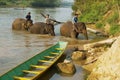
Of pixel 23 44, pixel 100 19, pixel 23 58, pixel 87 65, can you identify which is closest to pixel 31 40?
pixel 23 44

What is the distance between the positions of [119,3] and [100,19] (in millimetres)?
4832

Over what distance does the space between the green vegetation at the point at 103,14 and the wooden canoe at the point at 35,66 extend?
8.48 m

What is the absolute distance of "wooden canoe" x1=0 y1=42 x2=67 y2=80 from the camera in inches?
457

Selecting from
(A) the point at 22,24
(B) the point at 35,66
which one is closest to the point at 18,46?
(B) the point at 35,66

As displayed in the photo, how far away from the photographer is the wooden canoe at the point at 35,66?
38.1 ft

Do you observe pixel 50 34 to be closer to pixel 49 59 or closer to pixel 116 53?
pixel 49 59

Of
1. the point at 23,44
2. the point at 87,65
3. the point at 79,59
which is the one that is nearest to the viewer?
the point at 87,65

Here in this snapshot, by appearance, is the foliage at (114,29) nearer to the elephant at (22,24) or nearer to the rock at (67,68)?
the elephant at (22,24)

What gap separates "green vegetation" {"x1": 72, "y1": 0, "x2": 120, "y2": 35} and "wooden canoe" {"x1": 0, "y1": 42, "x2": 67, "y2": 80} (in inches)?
334

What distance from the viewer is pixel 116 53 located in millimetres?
11883

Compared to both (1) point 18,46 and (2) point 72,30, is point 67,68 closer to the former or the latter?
(1) point 18,46

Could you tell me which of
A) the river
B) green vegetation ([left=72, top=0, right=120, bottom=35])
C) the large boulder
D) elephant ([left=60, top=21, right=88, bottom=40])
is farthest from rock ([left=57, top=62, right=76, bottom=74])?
Result: green vegetation ([left=72, top=0, right=120, bottom=35])

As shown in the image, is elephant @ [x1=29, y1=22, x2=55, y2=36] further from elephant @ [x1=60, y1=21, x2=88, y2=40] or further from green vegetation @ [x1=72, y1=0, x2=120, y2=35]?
green vegetation @ [x1=72, y1=0, x2=120, y2=35]

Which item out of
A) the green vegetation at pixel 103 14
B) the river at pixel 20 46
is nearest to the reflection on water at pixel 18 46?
the river at pixel 20 46
